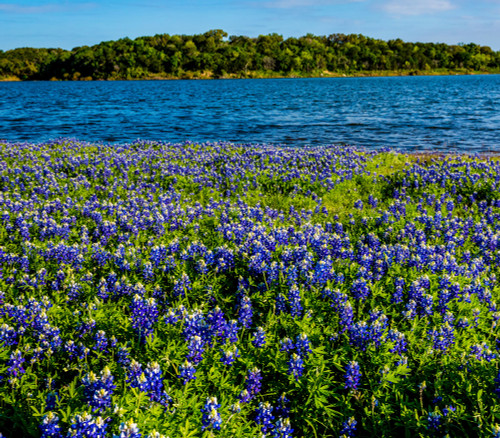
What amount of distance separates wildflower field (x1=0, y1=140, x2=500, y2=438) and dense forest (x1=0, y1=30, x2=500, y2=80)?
15494cm

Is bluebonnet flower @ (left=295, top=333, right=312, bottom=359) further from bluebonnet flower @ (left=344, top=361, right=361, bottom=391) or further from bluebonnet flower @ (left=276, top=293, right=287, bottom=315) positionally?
bluebonnet flower @ (left=276, top=293, right=287, bottom=315)

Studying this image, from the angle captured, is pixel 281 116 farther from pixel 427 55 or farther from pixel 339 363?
pixel 427 55

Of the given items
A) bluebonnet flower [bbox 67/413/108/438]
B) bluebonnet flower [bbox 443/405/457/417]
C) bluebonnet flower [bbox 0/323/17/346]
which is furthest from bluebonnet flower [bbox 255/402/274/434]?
bluebonnet flower [bbox 0/323/17/346]

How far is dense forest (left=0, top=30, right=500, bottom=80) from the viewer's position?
150 metres

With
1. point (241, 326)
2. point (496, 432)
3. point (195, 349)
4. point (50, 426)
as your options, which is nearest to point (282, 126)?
point (241, 326)

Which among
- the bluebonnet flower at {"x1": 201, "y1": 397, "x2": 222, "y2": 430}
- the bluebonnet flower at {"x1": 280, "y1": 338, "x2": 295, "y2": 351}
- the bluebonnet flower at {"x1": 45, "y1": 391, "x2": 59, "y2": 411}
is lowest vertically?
the bluebonnet flower at {"x1": 45, "y1": 391, "x2": 59, "y2": 411}

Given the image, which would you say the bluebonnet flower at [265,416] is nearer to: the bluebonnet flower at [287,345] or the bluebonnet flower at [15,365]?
the bluebonnet flower at [287,345]

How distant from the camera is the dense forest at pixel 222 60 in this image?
150m

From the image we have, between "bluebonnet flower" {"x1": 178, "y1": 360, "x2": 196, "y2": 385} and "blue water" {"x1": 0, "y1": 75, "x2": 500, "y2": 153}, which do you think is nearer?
"bluebonnet flower" {"x1": 178, "y1": 360, "x2": 196, "y2": 385}

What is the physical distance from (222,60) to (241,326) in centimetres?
16000

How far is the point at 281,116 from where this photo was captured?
37125mm

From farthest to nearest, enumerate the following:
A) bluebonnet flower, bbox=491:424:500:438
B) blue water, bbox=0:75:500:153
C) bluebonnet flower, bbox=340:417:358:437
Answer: blue water, bbox=0:75:500:153 < bluebonnet flower, bbox=340:417:358:437 < bluebonnet flower, bbox=491:424:500:438

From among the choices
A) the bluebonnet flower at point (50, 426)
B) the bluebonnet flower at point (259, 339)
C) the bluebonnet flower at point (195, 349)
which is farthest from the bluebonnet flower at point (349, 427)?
the bluebonnet flower at point (50, 426)

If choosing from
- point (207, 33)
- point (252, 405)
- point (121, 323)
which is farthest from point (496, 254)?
point (207, 33)
